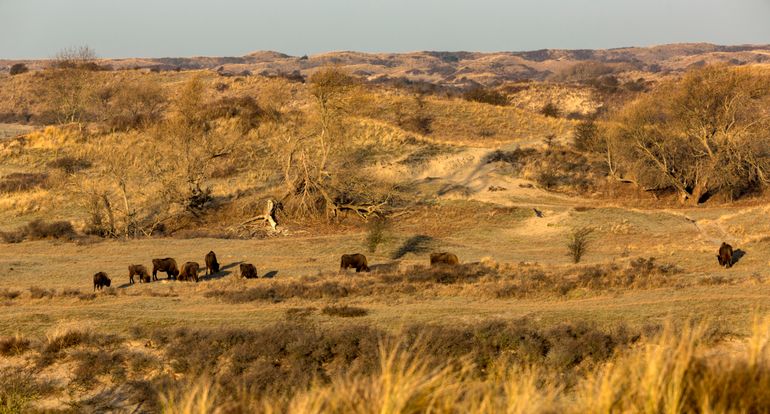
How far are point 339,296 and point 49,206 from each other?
107ft

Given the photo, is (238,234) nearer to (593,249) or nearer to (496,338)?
(593,249)

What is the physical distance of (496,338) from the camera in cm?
1541

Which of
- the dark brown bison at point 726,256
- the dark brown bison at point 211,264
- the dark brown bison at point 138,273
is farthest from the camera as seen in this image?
the dark brown bison at point 211,264

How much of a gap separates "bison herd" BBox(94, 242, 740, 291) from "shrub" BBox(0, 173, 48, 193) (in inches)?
1082

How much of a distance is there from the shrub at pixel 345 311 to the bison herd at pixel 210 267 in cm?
830

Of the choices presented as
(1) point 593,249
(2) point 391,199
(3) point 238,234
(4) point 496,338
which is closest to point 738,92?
(1) point 593,249

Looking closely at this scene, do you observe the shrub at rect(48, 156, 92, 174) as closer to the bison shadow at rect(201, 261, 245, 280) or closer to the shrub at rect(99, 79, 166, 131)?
the shrub at rect(99, 79, 166, 131)

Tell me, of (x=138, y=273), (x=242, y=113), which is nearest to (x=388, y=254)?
(x=138, y=273)

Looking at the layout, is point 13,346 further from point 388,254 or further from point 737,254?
point 737,254

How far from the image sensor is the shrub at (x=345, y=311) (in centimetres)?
1841

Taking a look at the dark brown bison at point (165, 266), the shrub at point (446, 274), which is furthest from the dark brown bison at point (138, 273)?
the shrub at point (446, 274)

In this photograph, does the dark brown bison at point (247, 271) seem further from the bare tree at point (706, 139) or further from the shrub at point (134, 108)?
the shrub at point (134, 108)

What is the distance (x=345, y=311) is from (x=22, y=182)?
1652 inches

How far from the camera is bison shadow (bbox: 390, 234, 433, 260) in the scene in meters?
32.7
